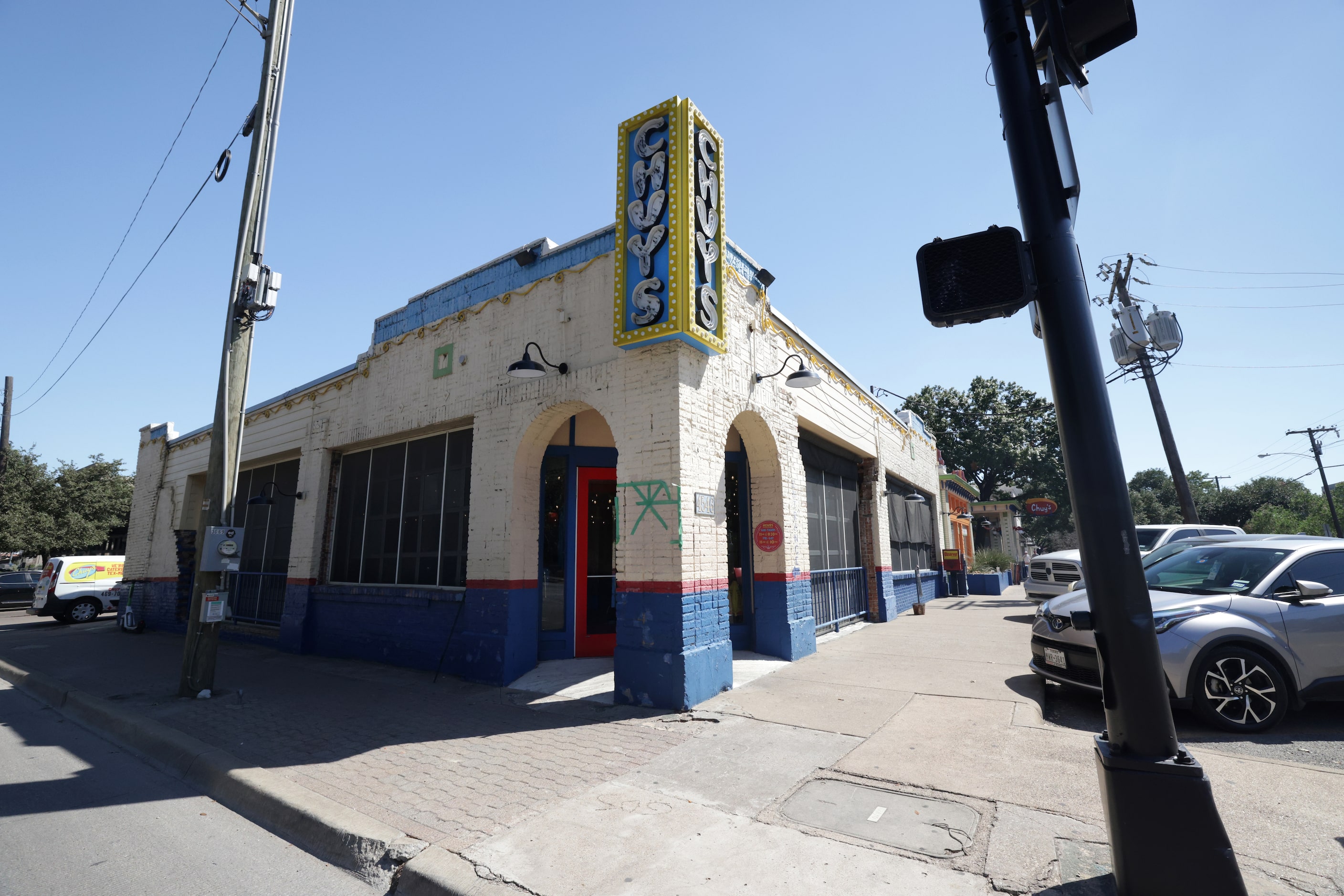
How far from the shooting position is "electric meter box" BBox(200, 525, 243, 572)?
24.7 ft

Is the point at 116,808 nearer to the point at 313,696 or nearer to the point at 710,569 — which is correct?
the point at 313,696

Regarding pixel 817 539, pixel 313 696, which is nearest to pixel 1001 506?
pixel 817 539

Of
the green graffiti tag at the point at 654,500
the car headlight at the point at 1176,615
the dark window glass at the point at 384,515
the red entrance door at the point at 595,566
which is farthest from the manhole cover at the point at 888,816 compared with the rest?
the dark window glass at the point at 384,515

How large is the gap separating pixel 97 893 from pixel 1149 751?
514 cm

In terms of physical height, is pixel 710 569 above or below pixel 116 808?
above

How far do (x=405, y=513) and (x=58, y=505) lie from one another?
33632mm

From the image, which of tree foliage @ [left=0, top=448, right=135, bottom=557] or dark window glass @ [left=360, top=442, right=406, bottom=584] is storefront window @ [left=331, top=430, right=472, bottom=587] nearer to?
dark window glass @ [left=360, top=442, right=406, bottom=584]

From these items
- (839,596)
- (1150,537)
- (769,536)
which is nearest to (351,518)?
(769,536)

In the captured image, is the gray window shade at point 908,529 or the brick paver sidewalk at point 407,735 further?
the gray window shade at point 908,529

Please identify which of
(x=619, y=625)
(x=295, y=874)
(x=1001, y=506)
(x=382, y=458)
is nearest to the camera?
(x=295, y=874)

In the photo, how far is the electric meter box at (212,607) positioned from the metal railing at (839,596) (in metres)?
8.13

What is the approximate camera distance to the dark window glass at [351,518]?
10.9 meters

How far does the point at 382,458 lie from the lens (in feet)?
35.7

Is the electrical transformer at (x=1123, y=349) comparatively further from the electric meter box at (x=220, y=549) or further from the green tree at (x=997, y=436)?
the electric meter box at (x=220, y=549)
